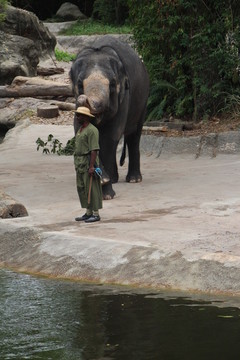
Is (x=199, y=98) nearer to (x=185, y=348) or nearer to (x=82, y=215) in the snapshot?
(x=82, y=215)

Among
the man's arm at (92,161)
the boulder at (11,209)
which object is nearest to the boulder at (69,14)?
the boulder at (11,209)

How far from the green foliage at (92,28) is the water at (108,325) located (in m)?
27.1

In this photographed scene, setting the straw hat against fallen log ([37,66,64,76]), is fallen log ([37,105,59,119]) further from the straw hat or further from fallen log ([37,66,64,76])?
the straw hat

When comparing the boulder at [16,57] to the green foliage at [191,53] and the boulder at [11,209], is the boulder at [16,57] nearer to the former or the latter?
the green foliage at [191,53]

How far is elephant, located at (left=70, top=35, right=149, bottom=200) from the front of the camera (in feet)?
35.1

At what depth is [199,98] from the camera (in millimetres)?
16328

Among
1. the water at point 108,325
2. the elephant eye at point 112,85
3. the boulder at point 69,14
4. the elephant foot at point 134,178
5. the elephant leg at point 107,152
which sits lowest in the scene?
the water at point 108,325

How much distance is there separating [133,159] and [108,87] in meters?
1.96

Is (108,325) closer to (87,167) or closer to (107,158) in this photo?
(87,167)

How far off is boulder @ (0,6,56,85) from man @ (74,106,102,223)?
15.4m

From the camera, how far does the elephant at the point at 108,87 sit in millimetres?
10711

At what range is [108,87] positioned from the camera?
1082 cm

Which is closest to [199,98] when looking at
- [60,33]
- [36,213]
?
[36,213]

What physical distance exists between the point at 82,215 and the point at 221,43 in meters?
7.16
